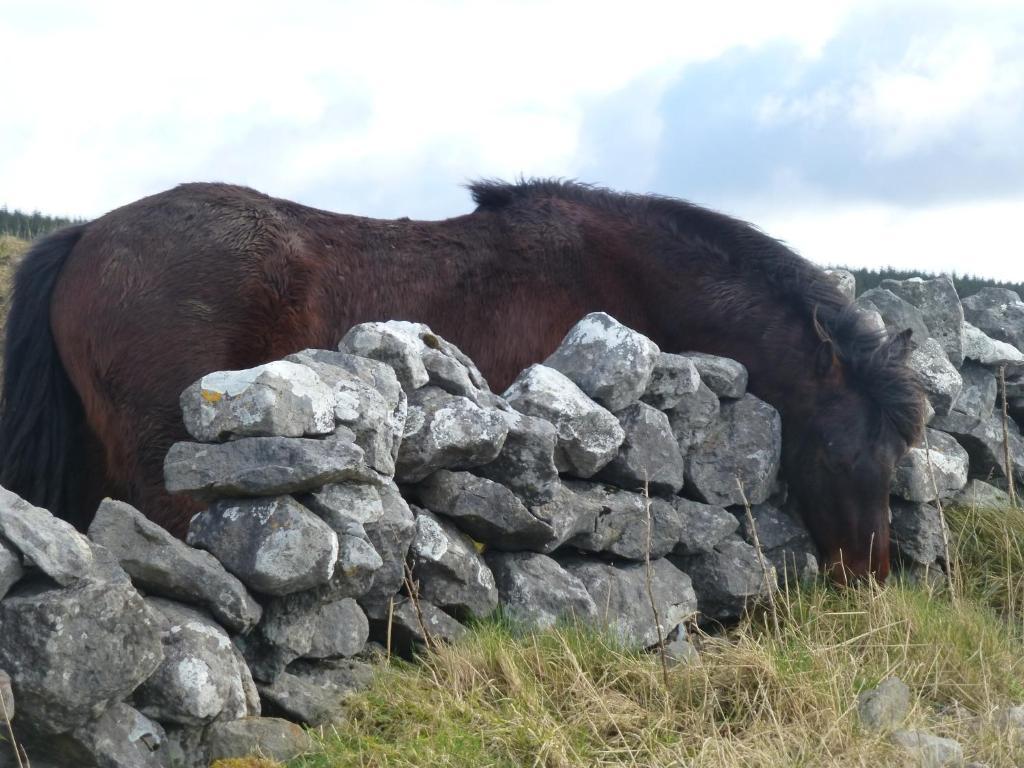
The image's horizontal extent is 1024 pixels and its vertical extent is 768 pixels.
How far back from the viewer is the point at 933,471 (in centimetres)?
518

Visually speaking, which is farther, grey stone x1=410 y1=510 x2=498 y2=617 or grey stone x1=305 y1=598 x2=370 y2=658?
grey stone x1=410 y1=510 x2=498 y2=617

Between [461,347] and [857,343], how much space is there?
5.88ft

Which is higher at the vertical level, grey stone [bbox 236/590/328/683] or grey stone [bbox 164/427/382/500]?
grey stone [bbox 164/427/382/500]

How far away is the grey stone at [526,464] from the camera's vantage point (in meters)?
3.64

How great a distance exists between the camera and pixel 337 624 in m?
3.14

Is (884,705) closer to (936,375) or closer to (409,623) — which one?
(409,623)

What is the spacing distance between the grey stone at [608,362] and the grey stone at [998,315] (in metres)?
3.79

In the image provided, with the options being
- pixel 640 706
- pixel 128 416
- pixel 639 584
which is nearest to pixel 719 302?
pixel 639 584

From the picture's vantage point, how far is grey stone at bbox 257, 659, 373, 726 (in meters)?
2.95

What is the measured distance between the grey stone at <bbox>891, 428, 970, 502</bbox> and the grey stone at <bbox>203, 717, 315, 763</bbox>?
10.3 feet

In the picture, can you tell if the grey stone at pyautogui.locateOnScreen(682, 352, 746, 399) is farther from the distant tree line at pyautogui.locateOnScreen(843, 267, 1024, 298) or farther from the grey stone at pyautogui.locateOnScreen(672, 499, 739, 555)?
the distant tree line at pyautogui.locateOnScreen(843, 267, 1024, 298)

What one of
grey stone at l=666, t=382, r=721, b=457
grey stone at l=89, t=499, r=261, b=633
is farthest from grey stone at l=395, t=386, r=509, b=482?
grey stone at l=666, t=382, r=721, b=457

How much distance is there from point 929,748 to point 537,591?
133cm

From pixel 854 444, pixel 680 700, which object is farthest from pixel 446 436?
pixel 854 444
